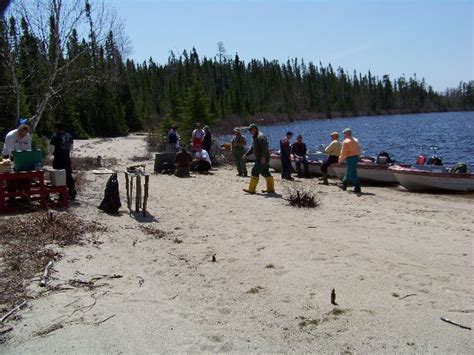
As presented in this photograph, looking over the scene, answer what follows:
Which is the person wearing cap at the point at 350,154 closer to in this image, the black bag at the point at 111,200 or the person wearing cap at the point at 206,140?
the black bag at the point at 111,200

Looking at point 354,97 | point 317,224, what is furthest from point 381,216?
point 354,97

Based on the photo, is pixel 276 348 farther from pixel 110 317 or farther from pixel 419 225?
pixel 419 225

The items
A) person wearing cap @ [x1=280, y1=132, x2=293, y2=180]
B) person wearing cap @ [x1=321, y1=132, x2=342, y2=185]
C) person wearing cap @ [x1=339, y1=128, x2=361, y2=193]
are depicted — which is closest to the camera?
person wearing cap @ [x1=339, y1=128, x2=361, y2=193]

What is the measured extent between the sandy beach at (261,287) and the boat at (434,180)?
16.5 feet

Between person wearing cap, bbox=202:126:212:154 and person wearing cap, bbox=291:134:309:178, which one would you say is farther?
person wearing cap, bbox=202:126:212:154

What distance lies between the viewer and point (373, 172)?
646 inches

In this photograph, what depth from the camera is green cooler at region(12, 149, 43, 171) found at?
30.5 ft

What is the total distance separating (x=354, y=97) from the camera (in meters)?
133

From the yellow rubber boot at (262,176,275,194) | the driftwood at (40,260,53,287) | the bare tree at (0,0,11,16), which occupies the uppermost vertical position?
the bare tree at (0,0,11,16)

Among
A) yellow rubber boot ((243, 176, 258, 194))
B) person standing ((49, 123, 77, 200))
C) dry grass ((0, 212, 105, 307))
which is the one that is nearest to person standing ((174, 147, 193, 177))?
yellow rubber boot ((243, 176, 258, 194))

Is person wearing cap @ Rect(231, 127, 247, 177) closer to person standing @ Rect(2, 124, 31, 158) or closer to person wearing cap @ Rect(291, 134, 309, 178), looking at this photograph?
person wearing cap @ Rect(291, 134, 309, 178)

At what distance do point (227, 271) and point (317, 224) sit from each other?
10.1ft

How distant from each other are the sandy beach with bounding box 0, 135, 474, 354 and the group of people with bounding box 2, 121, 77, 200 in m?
0.94

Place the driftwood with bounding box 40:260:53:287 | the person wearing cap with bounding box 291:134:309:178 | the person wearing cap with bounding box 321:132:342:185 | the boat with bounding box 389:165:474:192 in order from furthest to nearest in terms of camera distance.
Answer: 1. the person wearing cap with bounding box 291:134:309:178
2. the person wearing cap with bounding box 321:132:342:185
3. the boat with bounding box 389:165:474:192
4. the driftwood with bounding box 40:260:53:287
